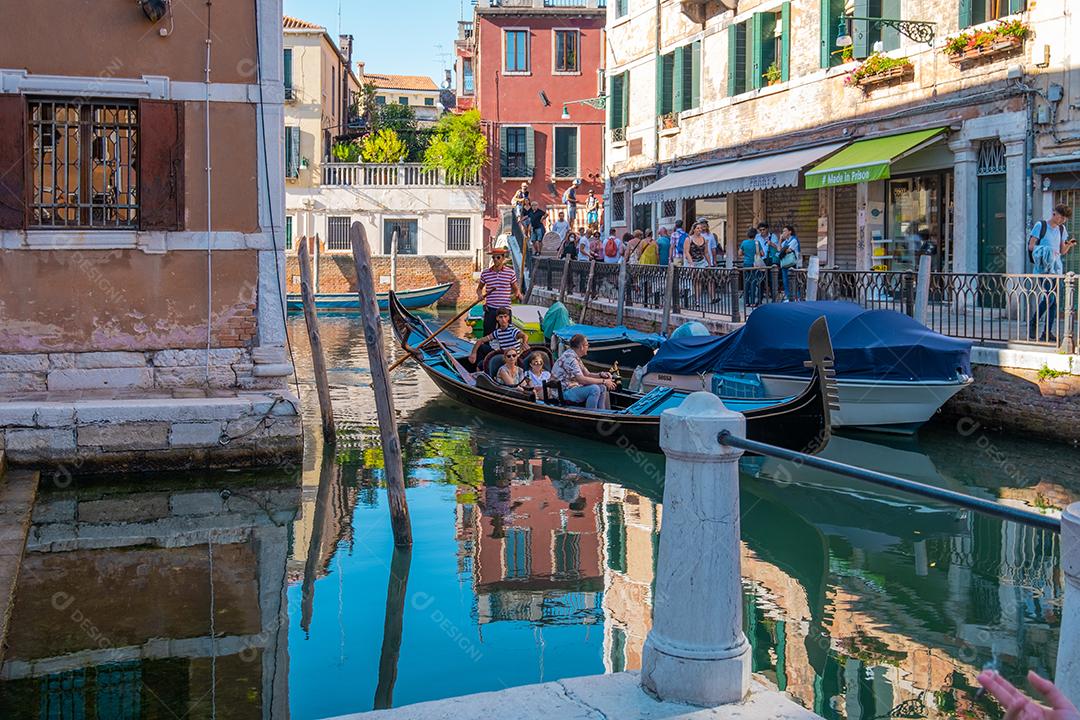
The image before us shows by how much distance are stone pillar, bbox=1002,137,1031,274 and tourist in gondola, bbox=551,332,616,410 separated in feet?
15.6

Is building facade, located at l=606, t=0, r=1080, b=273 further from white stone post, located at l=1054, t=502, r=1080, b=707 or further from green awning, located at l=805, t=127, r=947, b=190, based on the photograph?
white stone post, located at l=1054, t=502, r=1080, b=707

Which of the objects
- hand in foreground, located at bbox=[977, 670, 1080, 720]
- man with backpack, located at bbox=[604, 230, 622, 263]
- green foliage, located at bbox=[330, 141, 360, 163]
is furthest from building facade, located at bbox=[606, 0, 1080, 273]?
green foliage, located at bbox=[330, 141, 360, 163]

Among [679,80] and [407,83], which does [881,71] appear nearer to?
[679,80]

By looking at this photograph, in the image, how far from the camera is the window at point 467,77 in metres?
43.5

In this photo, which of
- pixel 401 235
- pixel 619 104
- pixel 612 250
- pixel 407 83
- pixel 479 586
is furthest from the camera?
pixel 407 83

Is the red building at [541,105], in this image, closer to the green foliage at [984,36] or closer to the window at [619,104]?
the window at [619,104]

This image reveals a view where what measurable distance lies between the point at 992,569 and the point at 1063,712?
18.2 feet

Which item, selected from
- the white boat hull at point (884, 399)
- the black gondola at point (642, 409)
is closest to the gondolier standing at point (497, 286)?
the black gondola at point (642, 409)

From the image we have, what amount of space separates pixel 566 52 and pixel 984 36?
21017 millimetres

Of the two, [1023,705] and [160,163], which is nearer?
[1023,705]

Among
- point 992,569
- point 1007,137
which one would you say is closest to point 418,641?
point 992,569

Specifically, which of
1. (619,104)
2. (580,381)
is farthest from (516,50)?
(580,381)

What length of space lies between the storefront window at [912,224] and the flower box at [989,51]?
1.49m

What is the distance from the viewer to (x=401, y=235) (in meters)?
32.7
